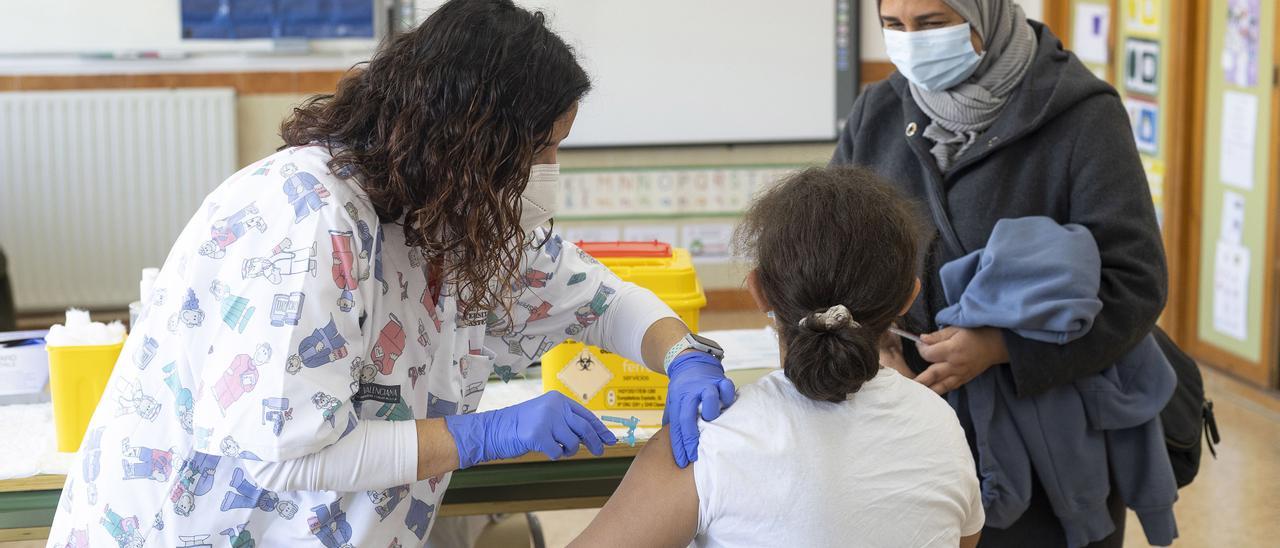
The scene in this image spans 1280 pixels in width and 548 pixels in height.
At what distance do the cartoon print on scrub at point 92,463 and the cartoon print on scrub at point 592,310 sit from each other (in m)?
0.57

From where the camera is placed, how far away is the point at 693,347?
148cm

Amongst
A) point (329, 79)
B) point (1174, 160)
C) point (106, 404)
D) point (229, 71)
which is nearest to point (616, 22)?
point (329, 79)

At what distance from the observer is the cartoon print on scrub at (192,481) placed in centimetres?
126

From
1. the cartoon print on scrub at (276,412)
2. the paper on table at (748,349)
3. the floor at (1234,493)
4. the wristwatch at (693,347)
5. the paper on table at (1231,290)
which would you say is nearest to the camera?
the cartoon print on scrub at (276,412)

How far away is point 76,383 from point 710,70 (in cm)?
325

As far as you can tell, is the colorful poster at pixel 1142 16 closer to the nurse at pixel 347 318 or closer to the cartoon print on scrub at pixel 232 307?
the nurse at pixel 347 318

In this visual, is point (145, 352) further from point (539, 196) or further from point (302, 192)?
point (539, 196)

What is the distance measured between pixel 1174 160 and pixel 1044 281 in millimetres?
2776

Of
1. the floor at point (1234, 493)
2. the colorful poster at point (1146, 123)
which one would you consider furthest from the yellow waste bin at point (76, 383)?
the colorful poster at point (1146, 123)

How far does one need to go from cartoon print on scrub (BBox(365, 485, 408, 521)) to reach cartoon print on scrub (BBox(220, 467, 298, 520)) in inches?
3.1

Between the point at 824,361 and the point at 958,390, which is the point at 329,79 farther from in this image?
the point at 824,361

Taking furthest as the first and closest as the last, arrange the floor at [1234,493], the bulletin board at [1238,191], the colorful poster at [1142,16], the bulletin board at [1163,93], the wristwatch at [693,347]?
the colorful poster at [1142,16], the bulletin board at [1163,93], the bulletin board at [1238,191], the floor at [1234,493], the wristwatch at [693,347]

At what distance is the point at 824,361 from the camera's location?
1.21 metres

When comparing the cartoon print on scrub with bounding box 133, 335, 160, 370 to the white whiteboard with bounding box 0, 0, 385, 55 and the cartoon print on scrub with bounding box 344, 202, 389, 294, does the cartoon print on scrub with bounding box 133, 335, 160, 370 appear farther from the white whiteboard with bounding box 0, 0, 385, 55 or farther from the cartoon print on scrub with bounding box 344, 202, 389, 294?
the white whiteboard with bounding box 0, 0, 385, 55
